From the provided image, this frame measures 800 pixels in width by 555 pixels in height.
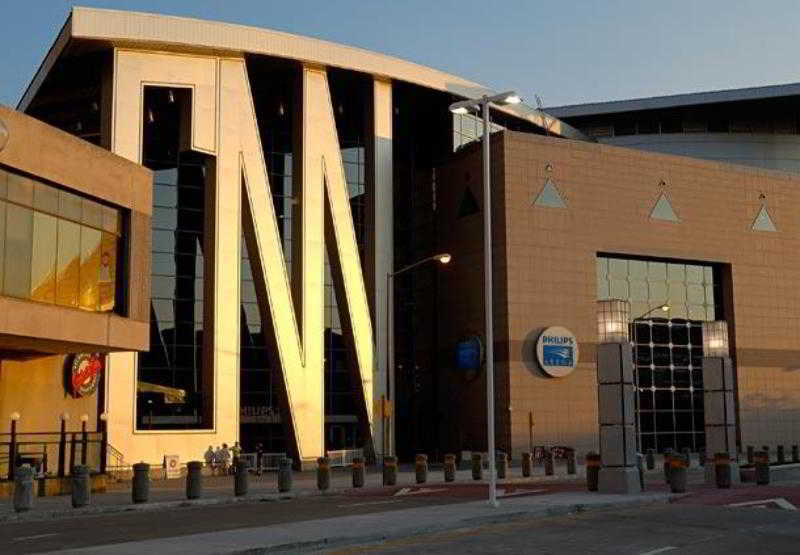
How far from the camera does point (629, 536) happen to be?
17656mm

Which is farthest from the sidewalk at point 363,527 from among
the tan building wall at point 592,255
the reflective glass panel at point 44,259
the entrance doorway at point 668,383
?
the entrance doorway at point 668,383

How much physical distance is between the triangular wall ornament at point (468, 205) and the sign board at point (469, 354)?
6862 millimetres

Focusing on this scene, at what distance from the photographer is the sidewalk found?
1572 cm

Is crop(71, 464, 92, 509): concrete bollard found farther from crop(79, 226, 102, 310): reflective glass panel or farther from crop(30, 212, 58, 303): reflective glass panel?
crop(79, 226, 102, 310): reflective glass panel

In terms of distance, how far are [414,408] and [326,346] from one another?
824 cm

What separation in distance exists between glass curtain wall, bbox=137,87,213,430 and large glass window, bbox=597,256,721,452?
22.2 meters

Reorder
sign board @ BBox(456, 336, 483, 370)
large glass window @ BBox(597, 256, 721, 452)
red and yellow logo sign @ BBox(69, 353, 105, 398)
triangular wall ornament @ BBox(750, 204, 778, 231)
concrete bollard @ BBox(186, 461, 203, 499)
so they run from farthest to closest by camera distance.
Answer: triangular wall ornament @ BBox(750, 204, 778, 231), large glass window @ BBox(597, 256, 721, 452), sign board @ BBox(456, 336, 483, 370), red and yellow logo sign @ BBox(69, 353, 105, 398), concrete bollard @ BBox(186, 461, 203, 499)

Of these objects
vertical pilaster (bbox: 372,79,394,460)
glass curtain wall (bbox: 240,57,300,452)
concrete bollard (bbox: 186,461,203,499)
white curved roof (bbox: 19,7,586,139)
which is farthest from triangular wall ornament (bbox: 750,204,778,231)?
concrete bollard (bbox: 186,461,203,499)

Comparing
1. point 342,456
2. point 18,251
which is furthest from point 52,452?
→ point 342,456

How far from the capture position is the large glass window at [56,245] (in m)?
29.8

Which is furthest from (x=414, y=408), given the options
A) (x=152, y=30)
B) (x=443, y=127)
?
(x=152, y=30)

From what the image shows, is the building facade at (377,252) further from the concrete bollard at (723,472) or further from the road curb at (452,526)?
the road curb at (452,526)

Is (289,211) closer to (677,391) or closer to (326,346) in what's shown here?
(326,346)

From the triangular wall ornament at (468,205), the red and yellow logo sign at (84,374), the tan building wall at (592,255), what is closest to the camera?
the red and yellow logo sign at (84,374)
